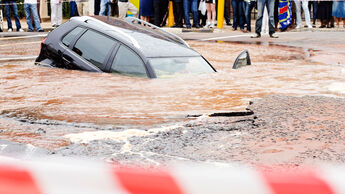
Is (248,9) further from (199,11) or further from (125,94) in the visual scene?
(125,94)

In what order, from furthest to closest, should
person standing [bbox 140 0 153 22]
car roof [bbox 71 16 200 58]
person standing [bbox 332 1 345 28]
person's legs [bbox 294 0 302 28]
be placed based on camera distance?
person standing [bbox 140 0 153 22] → person's legs [bbox 294 0 302 28] → person standing [bbox 332 1 345 28] → car roof [bbox 71 16 200 58]

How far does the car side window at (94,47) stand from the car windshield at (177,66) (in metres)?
0.74

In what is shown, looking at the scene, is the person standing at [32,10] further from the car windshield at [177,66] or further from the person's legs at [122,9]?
the car windshield at [177,66]

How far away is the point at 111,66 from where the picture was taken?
7.91 meters

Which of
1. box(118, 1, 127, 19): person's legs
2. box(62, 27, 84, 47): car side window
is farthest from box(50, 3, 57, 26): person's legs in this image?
box(62, 27, 84, 47): car side window

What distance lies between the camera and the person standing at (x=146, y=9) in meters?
20.8

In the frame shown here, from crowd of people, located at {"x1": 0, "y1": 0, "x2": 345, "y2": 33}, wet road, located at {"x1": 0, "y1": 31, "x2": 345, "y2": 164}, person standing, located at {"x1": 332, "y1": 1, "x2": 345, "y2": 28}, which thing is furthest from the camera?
crowd of people, located at {"x1": 0, "y1": 0, "x2": 345, "y2": 33}

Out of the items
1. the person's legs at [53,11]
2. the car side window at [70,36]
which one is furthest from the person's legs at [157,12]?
the car side window at [70,36]

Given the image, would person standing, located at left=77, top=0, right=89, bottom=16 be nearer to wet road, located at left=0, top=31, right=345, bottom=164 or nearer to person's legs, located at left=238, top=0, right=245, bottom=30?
person's legs, located at left=238, top=0, right=245, bottom=30

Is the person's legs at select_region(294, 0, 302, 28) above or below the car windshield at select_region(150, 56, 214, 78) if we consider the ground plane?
above

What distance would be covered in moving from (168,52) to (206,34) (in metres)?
11.3

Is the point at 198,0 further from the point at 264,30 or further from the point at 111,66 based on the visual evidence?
the point at 111,66

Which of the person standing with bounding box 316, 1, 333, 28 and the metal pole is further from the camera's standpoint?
the metal pole

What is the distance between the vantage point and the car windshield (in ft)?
25.6
